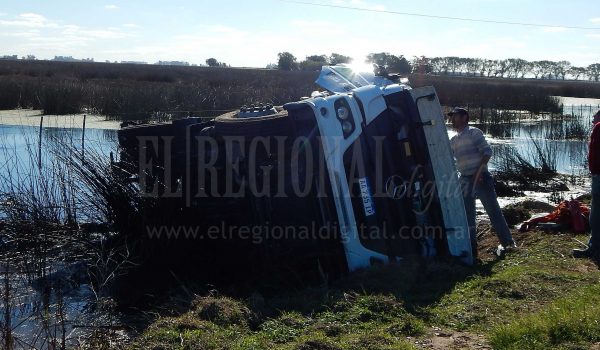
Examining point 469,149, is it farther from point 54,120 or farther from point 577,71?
point 577,71

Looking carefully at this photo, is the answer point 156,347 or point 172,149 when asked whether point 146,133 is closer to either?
point 172,149

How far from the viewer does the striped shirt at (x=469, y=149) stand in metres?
8.45

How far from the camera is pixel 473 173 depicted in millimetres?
8539

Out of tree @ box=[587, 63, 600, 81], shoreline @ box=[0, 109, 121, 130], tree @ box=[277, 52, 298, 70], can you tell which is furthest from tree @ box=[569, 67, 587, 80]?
shoreline @ box=[0, 109, 121, 130]

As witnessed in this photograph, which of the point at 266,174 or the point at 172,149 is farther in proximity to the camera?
the point at 172,149

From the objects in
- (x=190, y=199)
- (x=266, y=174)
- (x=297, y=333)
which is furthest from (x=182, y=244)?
(x=297, y=333)

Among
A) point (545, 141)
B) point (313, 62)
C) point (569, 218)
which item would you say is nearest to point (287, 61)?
point (313, 62)

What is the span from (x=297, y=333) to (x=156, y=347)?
1.05 metres

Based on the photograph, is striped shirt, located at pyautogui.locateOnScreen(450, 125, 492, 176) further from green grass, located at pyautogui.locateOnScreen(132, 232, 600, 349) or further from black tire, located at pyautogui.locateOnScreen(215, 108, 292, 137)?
Answer: black tire, located at pyautogui.locateOnScreen(215, 108, 292, 137)

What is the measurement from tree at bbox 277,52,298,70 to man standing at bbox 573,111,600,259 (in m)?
50.2

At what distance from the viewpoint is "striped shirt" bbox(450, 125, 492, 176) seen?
27.7 ft

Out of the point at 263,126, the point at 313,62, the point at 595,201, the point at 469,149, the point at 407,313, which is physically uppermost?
the point at 313,62

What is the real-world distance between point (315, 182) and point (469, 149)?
2475mm

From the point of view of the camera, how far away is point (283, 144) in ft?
22.9
